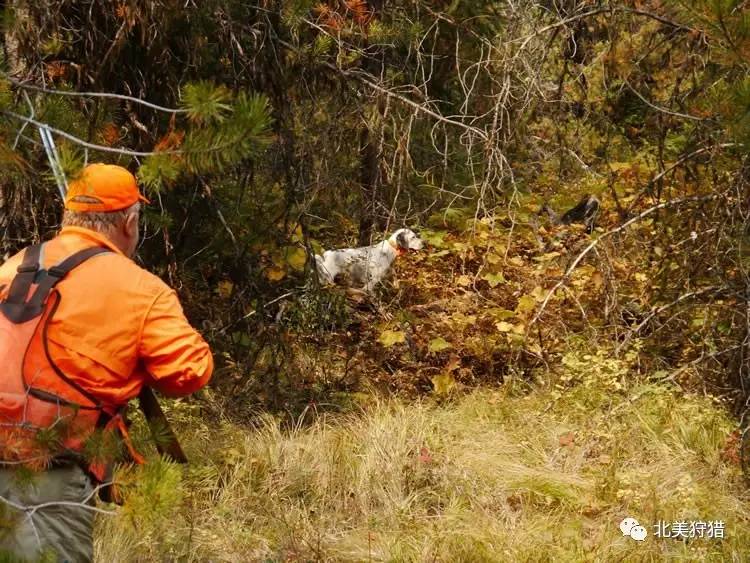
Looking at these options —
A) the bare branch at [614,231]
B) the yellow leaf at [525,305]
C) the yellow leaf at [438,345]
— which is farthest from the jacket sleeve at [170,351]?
the yellow leaf at [525,305]

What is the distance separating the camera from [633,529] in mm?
4332

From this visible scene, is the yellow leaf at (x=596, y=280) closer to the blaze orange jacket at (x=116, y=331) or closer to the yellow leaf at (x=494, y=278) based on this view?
the yellow leaf at (x=494, y=278)

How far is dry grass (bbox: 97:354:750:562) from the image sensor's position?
14.0 ft

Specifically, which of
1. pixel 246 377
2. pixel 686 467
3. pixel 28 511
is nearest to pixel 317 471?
pixel 246 377

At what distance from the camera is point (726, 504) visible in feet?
14.9

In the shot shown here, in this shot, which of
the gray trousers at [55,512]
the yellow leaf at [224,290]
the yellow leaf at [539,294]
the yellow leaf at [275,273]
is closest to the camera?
the gray trousers at [55,512]

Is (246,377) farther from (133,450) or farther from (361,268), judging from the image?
(133,450)

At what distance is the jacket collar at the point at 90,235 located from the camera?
3.01m

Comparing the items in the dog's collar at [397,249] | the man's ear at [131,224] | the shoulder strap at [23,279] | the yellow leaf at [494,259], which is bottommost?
Answer: the dog's collar at [397,249]

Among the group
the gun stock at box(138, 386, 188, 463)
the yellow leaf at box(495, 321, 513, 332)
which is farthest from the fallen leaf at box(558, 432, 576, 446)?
the gun stock at box(138, 386, 188, 463)

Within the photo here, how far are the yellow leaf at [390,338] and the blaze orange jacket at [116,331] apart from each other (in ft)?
13.1

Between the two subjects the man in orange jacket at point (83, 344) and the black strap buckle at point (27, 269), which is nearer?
the man in orange jacket at point (83, 344)

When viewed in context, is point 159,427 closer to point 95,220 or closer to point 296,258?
point 95,220

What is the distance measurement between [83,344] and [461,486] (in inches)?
100
